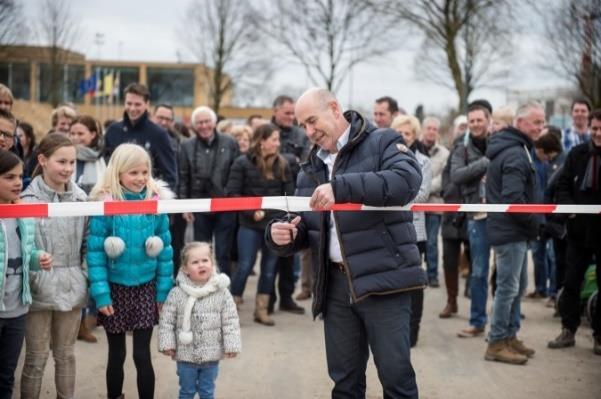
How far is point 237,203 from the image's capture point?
4531 millimetres

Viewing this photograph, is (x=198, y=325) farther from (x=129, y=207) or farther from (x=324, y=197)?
(x=324, y=197)

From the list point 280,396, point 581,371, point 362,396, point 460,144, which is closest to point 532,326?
point 581,371

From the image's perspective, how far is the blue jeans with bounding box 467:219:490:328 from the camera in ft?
24.3

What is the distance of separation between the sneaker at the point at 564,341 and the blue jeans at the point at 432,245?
3.29 meters

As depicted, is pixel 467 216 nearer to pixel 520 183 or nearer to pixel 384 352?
pixel 520 183

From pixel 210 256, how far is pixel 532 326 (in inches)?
185

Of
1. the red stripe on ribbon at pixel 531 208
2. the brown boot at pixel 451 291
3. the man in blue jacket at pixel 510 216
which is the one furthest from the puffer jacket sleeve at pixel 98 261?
the brown boot at pixel 451 291

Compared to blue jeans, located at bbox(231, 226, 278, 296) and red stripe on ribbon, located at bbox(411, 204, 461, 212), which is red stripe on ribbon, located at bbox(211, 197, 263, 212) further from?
blue jeans, located at bbox(231, 226, 278, 296)

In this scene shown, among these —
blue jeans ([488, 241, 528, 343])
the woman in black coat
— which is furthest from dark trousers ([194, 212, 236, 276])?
blue jeans ([488, 241, 528, 343])

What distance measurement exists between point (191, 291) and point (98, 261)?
2.15 feet

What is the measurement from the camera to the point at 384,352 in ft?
12.8

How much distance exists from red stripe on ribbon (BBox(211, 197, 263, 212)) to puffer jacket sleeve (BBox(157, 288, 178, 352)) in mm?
740

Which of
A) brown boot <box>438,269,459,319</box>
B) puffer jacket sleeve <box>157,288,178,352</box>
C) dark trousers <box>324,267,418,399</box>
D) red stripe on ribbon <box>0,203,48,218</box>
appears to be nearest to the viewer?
dark trousers <box>324,267,418,399</box>

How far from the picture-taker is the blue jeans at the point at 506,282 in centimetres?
638
